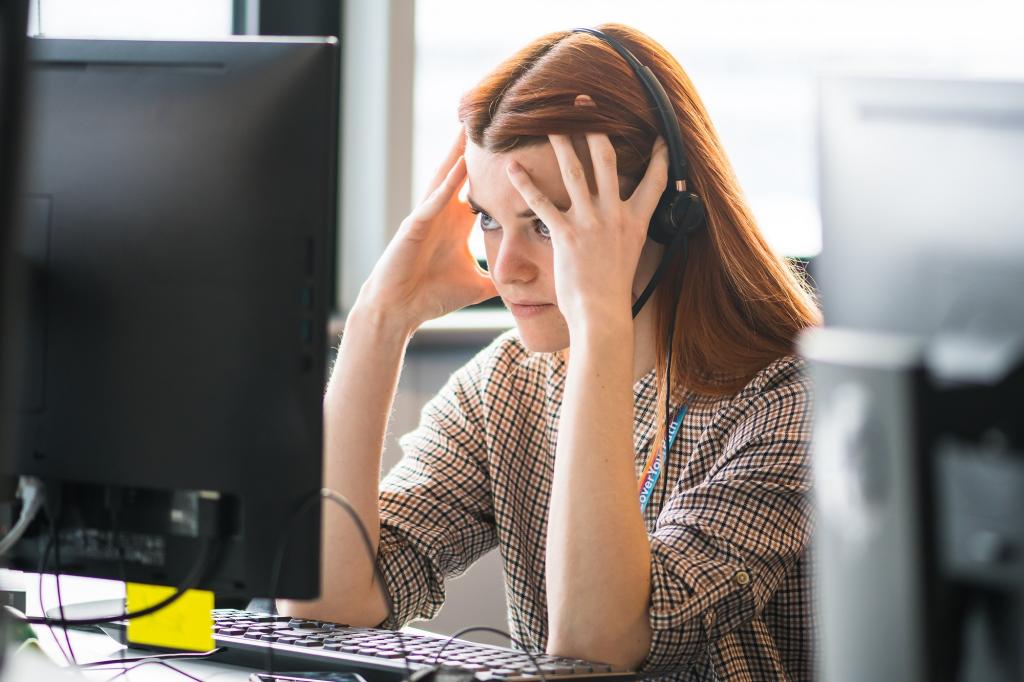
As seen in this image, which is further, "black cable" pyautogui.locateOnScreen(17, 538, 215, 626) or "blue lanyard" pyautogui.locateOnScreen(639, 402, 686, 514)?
"blue lanyard" pyautogui.locateOnScreen(639, 402, 686, 514)

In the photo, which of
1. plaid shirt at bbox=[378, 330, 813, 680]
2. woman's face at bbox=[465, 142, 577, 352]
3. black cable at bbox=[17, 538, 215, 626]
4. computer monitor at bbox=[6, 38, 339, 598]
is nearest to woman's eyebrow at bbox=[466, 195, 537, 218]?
woman's face at bbox=[465, 142, 577, 352]

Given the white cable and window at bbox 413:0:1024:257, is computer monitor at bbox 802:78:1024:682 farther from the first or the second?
window at bbox 413:0:1024:257

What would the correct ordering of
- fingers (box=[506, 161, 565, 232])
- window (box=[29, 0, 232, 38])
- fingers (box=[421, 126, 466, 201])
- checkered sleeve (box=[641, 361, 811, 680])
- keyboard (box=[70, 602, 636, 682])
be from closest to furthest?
Answer: keyboard (box=[70, 602, 636, 682])
checkered sleeve (box=[641, 361, 811, 680])
fingers (box=[506, 161, 565, 232])
fingers (box=[421, 126, 466, 201])
window (box=[29, 0, 232, 38])

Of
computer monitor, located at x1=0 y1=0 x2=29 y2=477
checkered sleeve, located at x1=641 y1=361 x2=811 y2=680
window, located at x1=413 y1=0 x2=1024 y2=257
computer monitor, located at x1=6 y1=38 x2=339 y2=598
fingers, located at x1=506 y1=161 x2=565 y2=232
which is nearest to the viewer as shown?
computer monitor, located at x1=0 y1=0 x2=29 y2=477

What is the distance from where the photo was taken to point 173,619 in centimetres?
91

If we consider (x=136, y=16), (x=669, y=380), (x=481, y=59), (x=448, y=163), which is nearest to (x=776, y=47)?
(x=481, y=59)

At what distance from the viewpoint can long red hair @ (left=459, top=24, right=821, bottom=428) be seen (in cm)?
121

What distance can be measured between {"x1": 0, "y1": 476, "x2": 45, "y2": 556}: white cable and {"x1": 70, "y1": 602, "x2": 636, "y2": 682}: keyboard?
16 cm

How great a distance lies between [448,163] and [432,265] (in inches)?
5.2

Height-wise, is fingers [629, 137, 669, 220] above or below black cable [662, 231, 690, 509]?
above

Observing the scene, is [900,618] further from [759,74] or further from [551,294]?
[759,74]

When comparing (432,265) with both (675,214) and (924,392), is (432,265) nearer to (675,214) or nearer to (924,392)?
(675,214)

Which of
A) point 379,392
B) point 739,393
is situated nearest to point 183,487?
point 379,392

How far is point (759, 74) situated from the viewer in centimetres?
279
